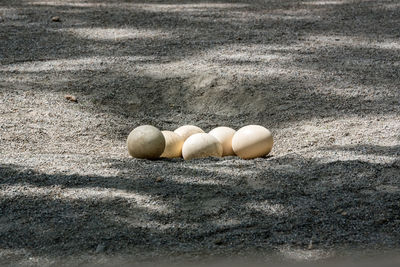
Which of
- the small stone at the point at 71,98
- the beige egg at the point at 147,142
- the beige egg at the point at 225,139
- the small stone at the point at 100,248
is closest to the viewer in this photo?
the small stone at the point at 100,248

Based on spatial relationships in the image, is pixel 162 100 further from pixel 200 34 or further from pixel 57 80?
pixel 200 34

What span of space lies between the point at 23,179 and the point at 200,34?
4822 millimetres

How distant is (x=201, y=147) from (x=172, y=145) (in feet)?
0.96

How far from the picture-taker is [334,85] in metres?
7.77

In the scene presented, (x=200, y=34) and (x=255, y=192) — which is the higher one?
(x=200, y=34)

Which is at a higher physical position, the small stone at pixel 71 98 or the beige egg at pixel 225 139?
the small stone at pixel 71 98

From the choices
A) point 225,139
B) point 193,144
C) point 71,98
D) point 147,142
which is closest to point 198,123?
point 225,139

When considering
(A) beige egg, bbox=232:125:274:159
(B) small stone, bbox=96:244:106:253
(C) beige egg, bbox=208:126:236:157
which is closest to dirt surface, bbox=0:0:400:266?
(B) small stone, bbox=96:244:106:253

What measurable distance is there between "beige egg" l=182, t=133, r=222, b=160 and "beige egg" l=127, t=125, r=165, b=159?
0.21m

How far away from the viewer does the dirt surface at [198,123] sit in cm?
449

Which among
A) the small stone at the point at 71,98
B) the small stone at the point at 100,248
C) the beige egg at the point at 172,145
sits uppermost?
the small stone at the point at 71,98

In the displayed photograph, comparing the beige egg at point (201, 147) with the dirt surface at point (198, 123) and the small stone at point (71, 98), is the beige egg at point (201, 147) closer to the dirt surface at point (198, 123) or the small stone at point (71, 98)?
the dirt surface at point (198, 123)

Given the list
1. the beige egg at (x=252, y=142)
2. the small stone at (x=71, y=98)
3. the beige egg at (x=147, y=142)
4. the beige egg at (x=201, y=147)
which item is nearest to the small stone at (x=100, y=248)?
the beige egg at (x=147, y=142)

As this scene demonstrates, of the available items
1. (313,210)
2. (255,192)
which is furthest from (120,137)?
(313,210)
